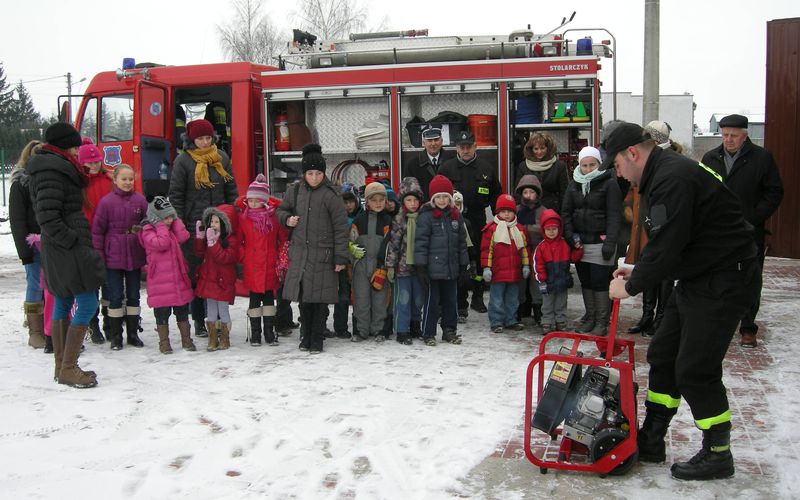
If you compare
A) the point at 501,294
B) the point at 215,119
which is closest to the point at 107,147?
the point at 215,119

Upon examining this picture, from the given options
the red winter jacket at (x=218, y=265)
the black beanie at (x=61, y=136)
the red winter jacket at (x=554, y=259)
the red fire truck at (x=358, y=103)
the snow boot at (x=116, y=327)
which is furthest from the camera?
the red fire truck at (x=358, y=103)

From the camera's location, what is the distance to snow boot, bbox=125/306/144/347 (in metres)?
7.54

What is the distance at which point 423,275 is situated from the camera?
7594 mm

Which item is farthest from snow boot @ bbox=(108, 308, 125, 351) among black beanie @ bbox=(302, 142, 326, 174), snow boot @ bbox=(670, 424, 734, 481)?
snow boot @ bbox=(670, 424, 734, 481)

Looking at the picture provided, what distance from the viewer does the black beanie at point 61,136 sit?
6.00 m

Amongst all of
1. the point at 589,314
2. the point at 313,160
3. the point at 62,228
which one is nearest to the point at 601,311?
the point at 589,314

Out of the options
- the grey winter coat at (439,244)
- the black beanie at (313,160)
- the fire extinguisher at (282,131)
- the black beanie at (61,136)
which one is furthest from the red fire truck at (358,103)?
the black beanie at (61,136)

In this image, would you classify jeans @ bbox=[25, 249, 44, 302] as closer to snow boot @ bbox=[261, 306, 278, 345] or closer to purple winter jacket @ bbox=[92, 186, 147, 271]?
purple winter jacket @ bbox=[92, 186, 147, 271]

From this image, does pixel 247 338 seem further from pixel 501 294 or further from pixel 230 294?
pixel 501 294

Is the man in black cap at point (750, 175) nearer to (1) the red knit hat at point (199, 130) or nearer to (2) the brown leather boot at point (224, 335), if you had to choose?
(2) the brown leather boot at point (224, 335)

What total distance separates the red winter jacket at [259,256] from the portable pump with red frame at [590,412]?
352cm

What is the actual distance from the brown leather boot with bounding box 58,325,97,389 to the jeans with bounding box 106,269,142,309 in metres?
1.32

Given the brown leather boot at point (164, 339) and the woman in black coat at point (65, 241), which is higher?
the woman in black coat at point (65, 241)

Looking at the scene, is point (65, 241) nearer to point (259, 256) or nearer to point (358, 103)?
point (259, 256)
